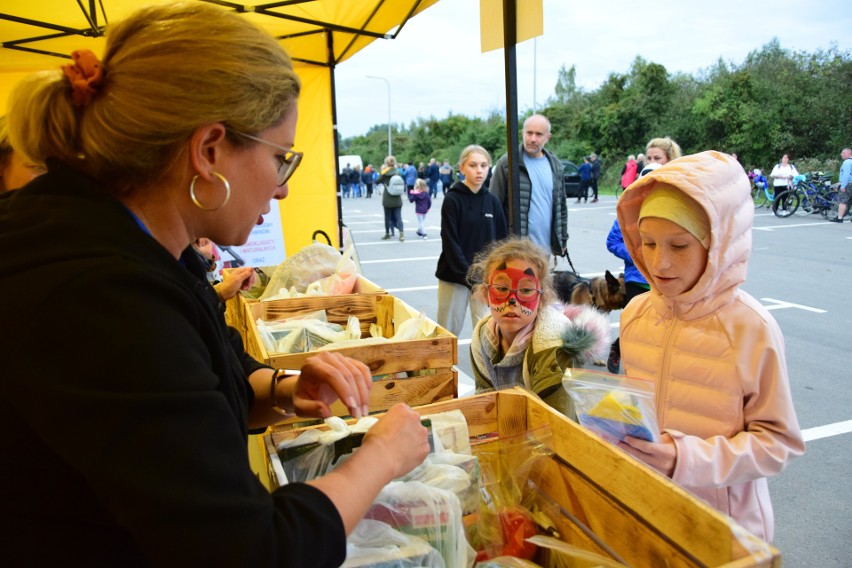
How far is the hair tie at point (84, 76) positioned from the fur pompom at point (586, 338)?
1.69 meters

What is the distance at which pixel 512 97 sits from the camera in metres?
3.42

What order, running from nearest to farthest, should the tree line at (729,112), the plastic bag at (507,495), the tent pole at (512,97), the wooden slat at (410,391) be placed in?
the plastic bag at (507,495) → the wooden slat at (410,391) → the tent pole at (512,97) → the tree line at (729,112)

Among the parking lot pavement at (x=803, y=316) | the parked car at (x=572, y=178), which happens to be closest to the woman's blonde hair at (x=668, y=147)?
the parking lot pavement at (x=803, y=316)

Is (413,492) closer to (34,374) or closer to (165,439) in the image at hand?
(165,439)

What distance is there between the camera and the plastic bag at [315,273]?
3.83 m

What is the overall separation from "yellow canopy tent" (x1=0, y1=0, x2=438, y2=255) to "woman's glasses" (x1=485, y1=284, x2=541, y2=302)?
2290mm

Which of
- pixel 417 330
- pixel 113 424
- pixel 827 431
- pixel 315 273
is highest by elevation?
pixel 113 424

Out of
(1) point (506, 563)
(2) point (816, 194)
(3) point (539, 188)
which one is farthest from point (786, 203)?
(1) point (506, 563)

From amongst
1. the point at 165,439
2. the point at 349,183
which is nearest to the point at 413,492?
the point at 165,439

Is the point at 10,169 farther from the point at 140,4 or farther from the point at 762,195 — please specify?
the point at 762,195

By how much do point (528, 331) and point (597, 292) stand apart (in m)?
2.74

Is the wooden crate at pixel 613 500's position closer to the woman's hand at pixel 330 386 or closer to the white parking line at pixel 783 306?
the woman's hand at pixel 330 386

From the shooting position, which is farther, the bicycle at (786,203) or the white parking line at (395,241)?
the bicycle at (786,203)

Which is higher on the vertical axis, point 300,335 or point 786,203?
point 786,203
